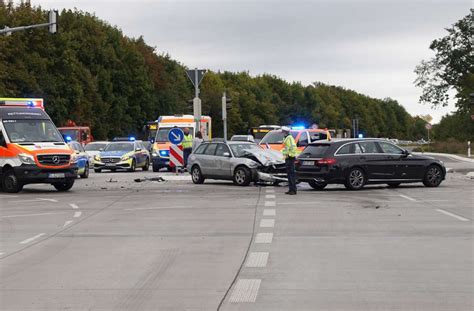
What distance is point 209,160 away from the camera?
26406 mm

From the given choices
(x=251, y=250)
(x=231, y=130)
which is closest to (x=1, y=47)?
(x=251, y=250)

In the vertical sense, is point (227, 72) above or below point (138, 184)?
above

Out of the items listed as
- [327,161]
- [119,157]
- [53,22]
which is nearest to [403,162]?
[327,161]

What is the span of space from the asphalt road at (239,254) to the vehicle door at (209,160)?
6.45 meters

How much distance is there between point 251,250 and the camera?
435 inches

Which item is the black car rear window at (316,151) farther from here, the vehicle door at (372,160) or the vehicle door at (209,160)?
the vehicle door at (209,160)

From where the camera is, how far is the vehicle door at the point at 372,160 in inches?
920

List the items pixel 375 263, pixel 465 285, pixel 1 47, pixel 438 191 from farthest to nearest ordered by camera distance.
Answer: pixel 1 47 < pixel 438 191 < pixel 375 263 < pixel 465 285

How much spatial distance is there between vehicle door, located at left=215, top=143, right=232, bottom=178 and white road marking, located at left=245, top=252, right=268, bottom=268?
15.0m

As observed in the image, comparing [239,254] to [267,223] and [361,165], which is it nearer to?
[267,223]

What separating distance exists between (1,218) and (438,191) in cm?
1210

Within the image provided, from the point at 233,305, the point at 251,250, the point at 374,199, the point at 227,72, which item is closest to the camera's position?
the point at 233,305

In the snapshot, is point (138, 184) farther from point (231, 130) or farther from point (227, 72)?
point (227, 72)

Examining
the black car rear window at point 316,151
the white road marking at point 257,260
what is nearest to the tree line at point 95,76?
the black car rear window at point 316,151
